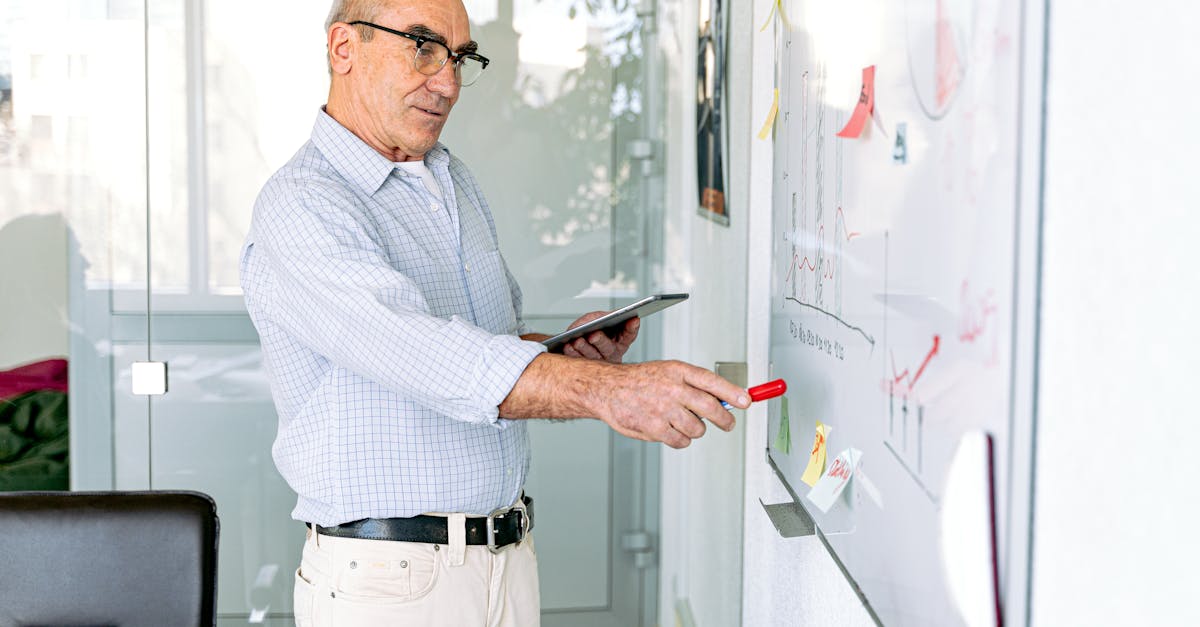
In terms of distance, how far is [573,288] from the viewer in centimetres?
262

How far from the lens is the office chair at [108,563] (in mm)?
1523

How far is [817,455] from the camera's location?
127 cm

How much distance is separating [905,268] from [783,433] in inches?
24.4

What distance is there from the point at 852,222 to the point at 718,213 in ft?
3.93

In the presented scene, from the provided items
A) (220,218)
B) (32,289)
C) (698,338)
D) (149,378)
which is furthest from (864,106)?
(32,289)

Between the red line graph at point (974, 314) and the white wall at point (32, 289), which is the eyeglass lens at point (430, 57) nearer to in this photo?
the red line graph at point (974, 314)

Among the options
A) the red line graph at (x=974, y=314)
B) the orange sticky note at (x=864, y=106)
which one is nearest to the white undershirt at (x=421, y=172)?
the orange sticky note at (x=864, y=106)

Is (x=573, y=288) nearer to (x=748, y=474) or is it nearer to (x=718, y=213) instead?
(x=718, y=213)

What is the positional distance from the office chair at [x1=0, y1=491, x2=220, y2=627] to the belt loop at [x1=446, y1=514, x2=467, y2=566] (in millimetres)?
336

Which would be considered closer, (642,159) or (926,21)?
(926,21)

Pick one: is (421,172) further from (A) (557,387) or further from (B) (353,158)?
(A) (557,387)

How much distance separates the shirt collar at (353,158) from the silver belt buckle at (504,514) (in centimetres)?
50

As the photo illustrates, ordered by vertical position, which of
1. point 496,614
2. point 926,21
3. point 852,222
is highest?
point 926,21

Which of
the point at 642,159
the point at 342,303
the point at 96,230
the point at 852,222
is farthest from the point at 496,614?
the point at 96,230
